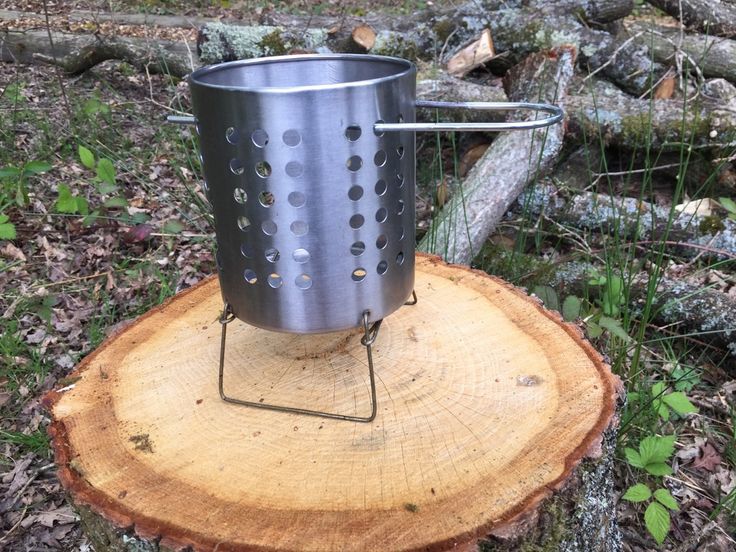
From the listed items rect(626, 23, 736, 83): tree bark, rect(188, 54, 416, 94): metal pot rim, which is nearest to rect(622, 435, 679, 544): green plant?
rect(188, 54, 416, 94): metal pot rim

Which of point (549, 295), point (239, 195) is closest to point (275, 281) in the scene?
point (239, 195)

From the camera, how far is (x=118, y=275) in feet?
10.5

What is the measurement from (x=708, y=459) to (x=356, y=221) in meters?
1.77

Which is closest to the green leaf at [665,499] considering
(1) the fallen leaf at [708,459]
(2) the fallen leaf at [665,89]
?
(1) the fallen leaf at [708,459]

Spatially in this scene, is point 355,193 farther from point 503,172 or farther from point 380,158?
point 503,172

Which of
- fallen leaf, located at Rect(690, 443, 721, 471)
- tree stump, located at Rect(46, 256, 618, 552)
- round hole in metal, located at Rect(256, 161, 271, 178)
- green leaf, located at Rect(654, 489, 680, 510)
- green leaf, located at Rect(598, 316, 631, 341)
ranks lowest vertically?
fallen leaf, located at Rect(690, 443, 721, 471)

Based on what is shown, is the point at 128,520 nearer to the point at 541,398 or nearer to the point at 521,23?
the point at 541,398

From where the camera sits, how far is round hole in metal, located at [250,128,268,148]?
1.30m

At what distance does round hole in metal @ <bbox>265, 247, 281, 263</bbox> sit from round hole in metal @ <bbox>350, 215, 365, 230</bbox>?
0.59 ft

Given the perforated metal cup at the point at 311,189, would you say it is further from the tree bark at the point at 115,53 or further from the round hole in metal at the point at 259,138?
the tree bark at the point at 115,53

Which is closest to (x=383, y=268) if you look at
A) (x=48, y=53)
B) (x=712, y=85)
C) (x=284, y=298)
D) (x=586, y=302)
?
(x=284, y=298)

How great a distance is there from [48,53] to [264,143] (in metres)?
5.22

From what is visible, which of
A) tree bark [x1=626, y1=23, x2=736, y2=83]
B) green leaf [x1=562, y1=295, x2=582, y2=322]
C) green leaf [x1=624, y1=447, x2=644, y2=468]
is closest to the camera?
green leaf [x1=624, y1=447, x2=644, y2=468]

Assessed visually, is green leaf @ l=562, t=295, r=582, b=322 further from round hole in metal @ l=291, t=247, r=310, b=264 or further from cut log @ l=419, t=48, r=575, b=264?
round hole in metal @ l=291, t=247, r=310, b=264
